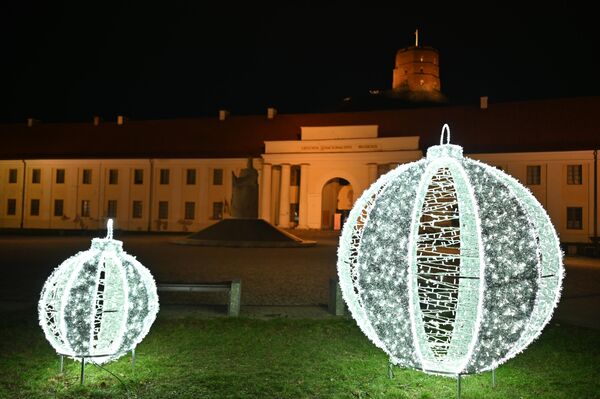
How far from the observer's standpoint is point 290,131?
5591 centimetres

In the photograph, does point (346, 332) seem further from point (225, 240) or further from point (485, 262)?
point (225, 240)

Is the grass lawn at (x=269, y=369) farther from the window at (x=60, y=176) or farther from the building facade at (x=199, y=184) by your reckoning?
the window at (x=60, y=176)

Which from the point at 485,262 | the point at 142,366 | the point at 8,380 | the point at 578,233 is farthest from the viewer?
the point at 578,233

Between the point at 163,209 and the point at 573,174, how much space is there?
33413 mm

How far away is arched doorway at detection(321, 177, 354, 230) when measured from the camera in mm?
55397

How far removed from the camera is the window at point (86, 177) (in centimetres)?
5750

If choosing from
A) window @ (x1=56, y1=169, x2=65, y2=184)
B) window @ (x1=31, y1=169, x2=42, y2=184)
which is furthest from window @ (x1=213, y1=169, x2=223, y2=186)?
window @ (x1=31, y1=169, x2=42, y2=184)

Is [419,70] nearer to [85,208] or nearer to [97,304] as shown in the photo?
[85,208]

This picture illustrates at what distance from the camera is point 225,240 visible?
2942cm

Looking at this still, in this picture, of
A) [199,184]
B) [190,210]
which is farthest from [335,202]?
[190,210]

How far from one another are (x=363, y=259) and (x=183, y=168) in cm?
5094

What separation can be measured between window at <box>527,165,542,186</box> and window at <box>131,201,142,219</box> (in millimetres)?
32412

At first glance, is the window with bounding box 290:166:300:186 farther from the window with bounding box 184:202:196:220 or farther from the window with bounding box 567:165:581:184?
the window with bounding box 567:165:581:184

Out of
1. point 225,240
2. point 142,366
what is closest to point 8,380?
point 142,366
